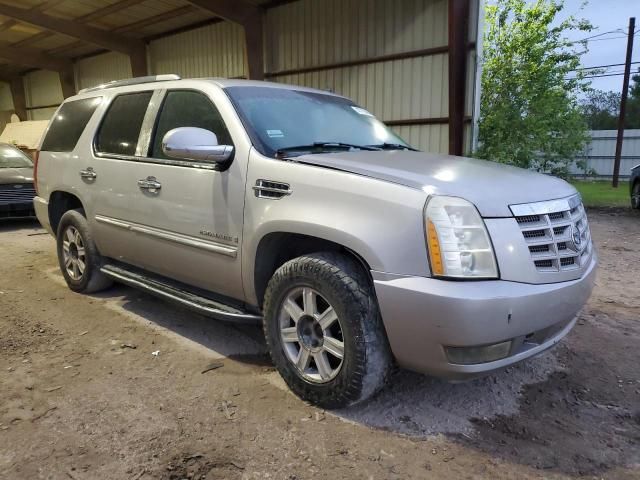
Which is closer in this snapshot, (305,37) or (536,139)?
(536,139)

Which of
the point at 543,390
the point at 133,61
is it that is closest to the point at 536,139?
the point at 543,390

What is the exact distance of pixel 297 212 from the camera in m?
2.78

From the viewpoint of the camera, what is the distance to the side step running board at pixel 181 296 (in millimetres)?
3213

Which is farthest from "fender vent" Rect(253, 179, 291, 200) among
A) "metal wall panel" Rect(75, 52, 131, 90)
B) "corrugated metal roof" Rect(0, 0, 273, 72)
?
"metal wall panel" Rect(75, 52, 131, 90)

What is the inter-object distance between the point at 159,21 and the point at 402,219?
16.3 meters

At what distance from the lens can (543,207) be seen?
8.53ft

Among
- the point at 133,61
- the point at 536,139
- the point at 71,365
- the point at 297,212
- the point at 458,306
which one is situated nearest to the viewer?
the point at 458,306

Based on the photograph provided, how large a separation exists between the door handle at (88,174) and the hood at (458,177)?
2271mm

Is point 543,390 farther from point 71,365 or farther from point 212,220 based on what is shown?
point 71,365

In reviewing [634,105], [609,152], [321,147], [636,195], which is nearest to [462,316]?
[321,147]

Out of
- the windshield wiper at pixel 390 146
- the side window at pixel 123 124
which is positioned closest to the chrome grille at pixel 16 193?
the side window at pixel 123 124

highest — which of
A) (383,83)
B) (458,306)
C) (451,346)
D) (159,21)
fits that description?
(159,21)

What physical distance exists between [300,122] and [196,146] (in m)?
0.80

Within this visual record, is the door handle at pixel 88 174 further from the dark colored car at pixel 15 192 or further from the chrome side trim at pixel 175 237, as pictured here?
the dark colored car at pixel 15 192
